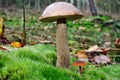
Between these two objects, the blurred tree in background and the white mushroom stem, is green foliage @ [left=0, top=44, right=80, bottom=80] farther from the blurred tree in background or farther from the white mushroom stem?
the blurred tree in background

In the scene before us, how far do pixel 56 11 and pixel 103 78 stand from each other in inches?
44.1

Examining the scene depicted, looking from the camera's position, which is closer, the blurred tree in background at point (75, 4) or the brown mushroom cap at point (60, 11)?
the brown mushroom cap at point (60, 11)

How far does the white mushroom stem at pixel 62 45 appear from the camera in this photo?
10.6 ft

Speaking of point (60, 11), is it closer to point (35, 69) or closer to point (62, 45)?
point (62, 45)

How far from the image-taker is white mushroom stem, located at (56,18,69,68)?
10.6ft

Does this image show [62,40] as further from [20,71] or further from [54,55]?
[20,71]

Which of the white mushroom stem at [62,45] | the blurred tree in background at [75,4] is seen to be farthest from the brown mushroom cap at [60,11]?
the blurred tree in background at [75,4]

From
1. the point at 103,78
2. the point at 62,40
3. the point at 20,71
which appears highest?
the point at 62,40

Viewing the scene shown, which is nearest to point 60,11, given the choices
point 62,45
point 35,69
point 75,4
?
point 62,45

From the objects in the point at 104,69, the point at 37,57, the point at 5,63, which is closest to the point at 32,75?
the point at 5,63

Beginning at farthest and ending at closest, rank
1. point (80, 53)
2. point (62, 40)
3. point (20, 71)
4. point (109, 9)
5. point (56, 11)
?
point (109, 9) → point (80, 53) → point (62, 40) → point (56, 11) → point (20, 71)

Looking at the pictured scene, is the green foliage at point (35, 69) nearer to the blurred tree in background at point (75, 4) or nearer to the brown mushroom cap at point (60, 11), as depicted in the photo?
the brown mushroom cap at point (60, 11)

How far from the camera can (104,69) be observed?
12.3 feet

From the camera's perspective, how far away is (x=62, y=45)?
325 cm
